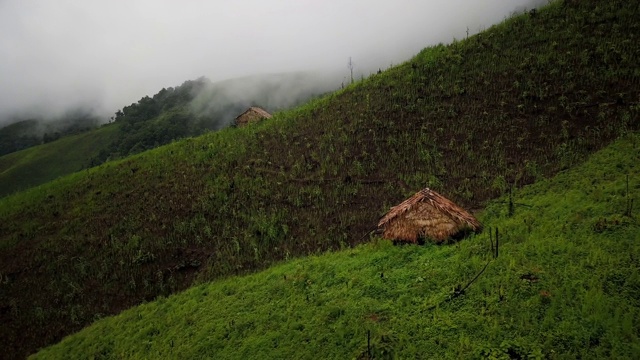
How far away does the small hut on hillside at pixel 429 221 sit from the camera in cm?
1024

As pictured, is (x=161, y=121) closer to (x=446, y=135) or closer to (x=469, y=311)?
(x=446, y=135)

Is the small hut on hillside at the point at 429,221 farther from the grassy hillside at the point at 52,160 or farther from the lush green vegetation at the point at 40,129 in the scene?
the lush green vegetation at the point at 40,129

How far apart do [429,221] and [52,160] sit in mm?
95505

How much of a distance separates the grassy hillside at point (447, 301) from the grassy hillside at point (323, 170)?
2170mm

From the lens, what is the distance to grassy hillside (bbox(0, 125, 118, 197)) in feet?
246

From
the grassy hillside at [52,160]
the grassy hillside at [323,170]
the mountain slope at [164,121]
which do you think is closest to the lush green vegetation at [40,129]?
the grassy hillside at [52,160]

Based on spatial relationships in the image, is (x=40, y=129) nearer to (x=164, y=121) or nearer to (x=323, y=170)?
(x=164, y=121)

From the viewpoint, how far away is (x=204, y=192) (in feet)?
61.5

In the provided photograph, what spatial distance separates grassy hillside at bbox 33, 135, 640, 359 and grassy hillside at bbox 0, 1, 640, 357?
7.12 ft

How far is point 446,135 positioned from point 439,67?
286 inches

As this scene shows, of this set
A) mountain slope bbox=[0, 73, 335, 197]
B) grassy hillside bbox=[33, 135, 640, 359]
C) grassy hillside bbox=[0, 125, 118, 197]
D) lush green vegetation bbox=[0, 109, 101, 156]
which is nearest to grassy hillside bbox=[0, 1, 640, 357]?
grassy hillside bbox=[33, 135, 640, 359]

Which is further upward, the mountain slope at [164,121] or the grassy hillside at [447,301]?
the mountain slope at [164,121]

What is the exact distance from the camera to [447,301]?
7160mm

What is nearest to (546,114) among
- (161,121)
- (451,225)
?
(451,225)
